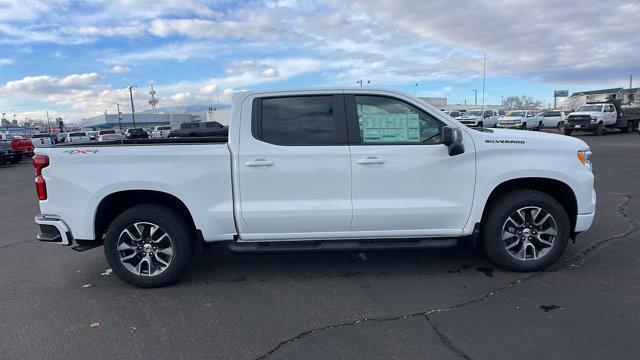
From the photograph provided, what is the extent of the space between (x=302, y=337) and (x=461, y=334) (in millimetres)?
1202

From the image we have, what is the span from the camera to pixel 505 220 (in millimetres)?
4488

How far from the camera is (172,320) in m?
3.80

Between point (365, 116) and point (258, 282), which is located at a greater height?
point (365, 116)

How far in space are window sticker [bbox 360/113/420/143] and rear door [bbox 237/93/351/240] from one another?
0.81 feet

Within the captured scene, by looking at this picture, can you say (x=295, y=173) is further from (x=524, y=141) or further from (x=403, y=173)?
(x=524, y=141)

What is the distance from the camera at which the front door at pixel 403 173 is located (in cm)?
430

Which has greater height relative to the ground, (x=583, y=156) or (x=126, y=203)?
(x=583, y=156)

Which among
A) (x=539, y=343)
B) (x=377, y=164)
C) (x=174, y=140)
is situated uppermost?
(x=174, y=140)

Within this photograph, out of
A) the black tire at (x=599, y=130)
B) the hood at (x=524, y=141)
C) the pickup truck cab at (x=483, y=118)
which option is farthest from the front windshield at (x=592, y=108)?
the hood at (x=524, y=141)

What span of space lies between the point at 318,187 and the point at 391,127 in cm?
93

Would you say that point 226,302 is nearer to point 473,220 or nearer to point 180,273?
point 180,273

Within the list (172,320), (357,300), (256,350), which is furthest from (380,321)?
(172,320)

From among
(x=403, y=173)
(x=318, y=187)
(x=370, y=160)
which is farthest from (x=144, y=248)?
(x=403, y=173)

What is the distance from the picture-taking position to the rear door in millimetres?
4254
